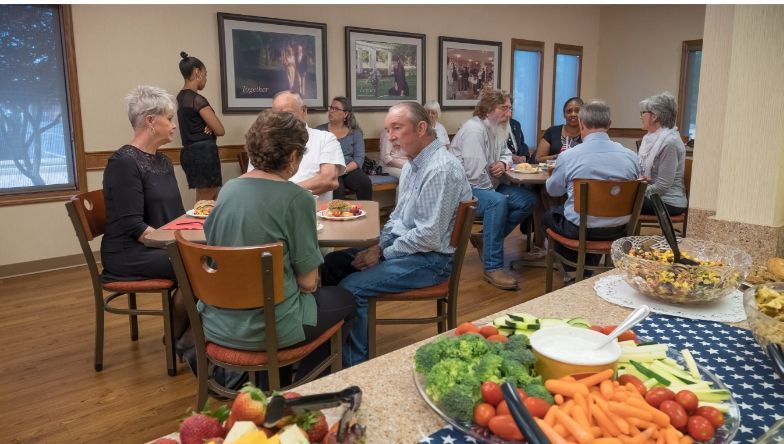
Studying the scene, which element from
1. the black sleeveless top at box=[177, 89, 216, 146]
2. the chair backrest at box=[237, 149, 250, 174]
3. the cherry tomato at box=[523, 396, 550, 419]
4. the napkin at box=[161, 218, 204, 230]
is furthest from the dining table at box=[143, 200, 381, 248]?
the chair backrest at box=[237, 149, 250, 174]

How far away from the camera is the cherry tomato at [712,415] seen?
0.85m

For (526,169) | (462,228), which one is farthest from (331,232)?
(526,169)

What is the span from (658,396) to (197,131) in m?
4.36

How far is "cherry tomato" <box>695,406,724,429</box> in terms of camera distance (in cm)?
85

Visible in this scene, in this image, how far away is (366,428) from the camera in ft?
2.94

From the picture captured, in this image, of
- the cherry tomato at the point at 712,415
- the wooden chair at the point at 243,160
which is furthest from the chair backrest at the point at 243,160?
the cherry tomato at the point at 712,415

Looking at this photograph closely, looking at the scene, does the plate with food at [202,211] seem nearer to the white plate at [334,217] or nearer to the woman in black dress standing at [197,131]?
the white plate at [334,217]

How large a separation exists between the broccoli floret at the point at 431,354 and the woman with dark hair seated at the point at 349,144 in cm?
455

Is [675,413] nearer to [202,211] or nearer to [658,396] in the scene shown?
[658,396]

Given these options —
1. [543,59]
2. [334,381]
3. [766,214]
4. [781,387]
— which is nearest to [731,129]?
[766,214]

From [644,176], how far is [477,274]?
4.50 ft

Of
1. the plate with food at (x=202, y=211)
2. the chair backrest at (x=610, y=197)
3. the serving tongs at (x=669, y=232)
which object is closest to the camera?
the serving tongs at (x=669, y=232)

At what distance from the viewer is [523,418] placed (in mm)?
770

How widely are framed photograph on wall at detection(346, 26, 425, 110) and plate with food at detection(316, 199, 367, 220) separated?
3.51 m
